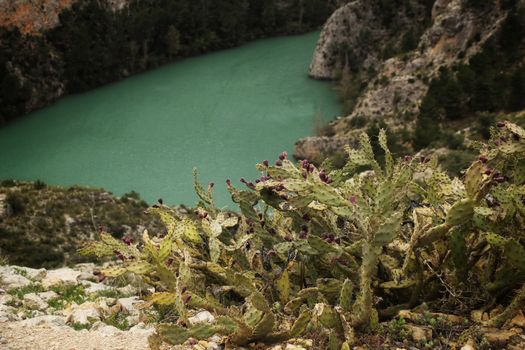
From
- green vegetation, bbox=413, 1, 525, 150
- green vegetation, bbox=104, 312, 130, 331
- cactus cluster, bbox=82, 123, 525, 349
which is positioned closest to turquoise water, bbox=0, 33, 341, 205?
green vegetation, bbox=413, 1, 525, 150

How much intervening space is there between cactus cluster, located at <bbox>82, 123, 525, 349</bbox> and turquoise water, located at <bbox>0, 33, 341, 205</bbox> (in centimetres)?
3204

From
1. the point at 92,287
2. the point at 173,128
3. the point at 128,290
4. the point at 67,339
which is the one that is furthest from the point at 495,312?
the point at 173,128

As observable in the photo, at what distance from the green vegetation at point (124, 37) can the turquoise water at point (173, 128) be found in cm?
330

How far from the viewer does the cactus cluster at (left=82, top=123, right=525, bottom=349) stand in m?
4.37

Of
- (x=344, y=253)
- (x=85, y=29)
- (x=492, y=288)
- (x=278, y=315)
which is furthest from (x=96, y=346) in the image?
(x=85, y=29)

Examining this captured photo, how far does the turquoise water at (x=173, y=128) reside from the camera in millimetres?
45031

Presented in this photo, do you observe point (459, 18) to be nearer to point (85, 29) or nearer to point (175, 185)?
point (175, 185)

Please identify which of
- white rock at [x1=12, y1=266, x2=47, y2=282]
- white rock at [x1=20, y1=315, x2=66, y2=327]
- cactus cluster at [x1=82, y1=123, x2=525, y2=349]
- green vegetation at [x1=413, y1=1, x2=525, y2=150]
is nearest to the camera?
cactus cluster at [x1=82, y1=123, x2=525, y2=349]

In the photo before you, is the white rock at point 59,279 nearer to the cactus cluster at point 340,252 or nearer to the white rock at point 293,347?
the cactus cluster at point 340,252

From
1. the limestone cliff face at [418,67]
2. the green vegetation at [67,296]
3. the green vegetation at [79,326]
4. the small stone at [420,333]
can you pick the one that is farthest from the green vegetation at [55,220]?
the small stone at [420,333]

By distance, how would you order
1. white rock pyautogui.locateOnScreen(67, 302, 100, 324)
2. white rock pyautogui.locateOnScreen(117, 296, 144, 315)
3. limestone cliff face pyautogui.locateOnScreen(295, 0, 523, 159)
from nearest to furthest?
white rock pyautogui.locateOnScreen(67, 302, 100, 324) < white rock pyautogui.locateOnScreen(117, 296, 144, 315) < limestone cliff face pyautogui.locateOnScreen(295, 0, 523, 159)

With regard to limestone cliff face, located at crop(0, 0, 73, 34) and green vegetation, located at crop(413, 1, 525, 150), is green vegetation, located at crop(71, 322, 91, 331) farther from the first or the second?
limestone cliff face, located at crop(0, 0, 73, 34)

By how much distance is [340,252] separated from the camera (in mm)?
4816

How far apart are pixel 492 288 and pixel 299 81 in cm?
6035
